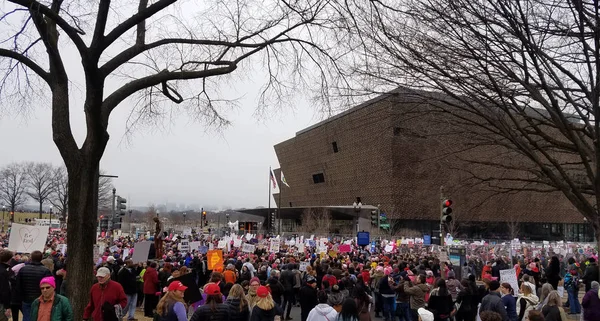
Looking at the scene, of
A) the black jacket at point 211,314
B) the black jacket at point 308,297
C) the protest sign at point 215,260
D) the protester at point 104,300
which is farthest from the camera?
the protest sign at point 215,260

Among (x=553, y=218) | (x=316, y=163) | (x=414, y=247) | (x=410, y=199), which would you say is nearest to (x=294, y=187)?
(x=316, y=163)

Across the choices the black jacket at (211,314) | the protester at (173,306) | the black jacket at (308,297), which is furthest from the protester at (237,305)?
the black jacket at (308,297)

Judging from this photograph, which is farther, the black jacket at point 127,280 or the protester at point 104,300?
the black jacket at point 127,280

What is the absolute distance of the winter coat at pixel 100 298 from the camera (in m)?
8.34

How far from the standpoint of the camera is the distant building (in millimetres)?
9984

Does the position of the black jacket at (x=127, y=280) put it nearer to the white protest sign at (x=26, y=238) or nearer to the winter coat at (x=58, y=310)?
the white protest sign at (x=26, y=238)

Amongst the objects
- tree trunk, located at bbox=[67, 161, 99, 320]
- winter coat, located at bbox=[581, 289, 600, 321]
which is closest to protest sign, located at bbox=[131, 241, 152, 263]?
tree trunk, located at bbox=[67, 161, 99, 320]

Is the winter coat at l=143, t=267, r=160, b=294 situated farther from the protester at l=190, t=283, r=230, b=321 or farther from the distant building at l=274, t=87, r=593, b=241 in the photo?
the protester at l=190, t=283, r=230, b=321

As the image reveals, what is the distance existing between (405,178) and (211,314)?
65.8 meters

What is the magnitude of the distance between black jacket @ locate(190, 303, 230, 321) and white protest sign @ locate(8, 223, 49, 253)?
10736mm

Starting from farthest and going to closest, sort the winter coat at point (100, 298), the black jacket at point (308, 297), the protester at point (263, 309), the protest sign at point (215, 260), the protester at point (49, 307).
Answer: the protest sign at point (215, 260)
the black jacket at point (308, 297)
the winter coat at point (100, 298)
the protester at point (263, 309)
the protester at point (49, 307)

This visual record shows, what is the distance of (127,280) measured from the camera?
525 inches

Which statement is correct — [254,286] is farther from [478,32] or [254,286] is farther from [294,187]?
[294,187]

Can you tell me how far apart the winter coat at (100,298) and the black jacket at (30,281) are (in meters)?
1.54
